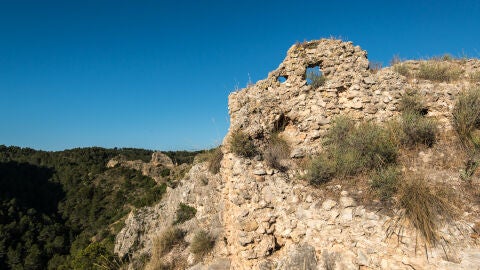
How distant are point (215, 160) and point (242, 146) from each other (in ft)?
14.2

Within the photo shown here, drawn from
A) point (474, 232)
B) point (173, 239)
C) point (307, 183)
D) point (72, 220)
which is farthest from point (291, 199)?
point (72, 220)

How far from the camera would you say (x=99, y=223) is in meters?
30.2

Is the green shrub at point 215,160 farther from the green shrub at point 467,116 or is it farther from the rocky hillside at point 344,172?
the green shrub at point 467,116

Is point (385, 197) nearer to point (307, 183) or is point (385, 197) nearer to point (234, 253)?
point (307, 183)

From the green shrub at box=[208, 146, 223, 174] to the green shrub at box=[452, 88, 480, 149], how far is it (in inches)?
284

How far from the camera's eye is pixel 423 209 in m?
3.61

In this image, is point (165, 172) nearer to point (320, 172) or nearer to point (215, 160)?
point (215, 160)

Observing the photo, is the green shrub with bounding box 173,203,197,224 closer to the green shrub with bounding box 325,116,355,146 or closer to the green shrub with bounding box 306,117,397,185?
the green shrub with bounding box 325,116,355,146

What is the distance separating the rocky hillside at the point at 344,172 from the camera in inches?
145

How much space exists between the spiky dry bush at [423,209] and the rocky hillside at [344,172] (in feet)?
0.05

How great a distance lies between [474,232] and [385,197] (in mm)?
1090

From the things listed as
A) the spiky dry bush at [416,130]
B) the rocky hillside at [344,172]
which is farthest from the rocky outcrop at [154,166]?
the spiky dry bush at [416,130]

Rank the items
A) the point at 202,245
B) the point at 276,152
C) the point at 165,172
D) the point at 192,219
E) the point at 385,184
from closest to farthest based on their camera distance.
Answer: the point at 385,184
the point at 276,152
the point at 202,245
the point at 192,219
the point at 165,172

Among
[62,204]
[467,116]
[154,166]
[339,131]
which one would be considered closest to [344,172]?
[339,131]
